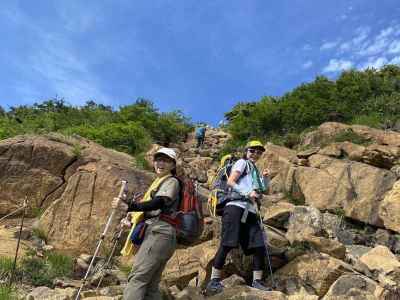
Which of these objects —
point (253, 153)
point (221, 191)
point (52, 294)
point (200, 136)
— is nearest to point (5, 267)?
point (52, 294)

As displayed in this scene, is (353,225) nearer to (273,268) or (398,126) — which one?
(273,268)

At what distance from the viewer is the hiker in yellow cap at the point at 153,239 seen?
4.70 meters

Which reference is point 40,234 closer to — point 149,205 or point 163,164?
point 163,164

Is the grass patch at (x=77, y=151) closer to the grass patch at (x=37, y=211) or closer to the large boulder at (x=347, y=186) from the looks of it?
the grass patch at (x=37, y=211)

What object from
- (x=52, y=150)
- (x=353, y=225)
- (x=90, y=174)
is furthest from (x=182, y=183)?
(x=353, y=225)

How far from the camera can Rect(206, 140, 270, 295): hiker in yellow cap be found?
242 inches

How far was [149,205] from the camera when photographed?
477 centimetres

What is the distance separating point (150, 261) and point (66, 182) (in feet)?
20.5

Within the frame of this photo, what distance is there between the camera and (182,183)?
5.09 metres

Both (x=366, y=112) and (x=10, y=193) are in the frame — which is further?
(x=366, y=112)

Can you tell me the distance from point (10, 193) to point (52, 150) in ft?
4.37

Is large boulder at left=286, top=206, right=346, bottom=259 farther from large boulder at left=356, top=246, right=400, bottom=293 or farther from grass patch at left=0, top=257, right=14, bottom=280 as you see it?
grass patch at left=0, top=257, right=14, bottom=280

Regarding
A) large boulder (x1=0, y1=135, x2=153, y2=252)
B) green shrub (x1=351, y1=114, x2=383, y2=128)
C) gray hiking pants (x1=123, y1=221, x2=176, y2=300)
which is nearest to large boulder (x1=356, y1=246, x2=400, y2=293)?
gray hiking pants (x1=123, y1=221, x2=176, y2=300)

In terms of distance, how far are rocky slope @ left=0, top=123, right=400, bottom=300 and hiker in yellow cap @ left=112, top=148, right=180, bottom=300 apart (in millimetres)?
898
